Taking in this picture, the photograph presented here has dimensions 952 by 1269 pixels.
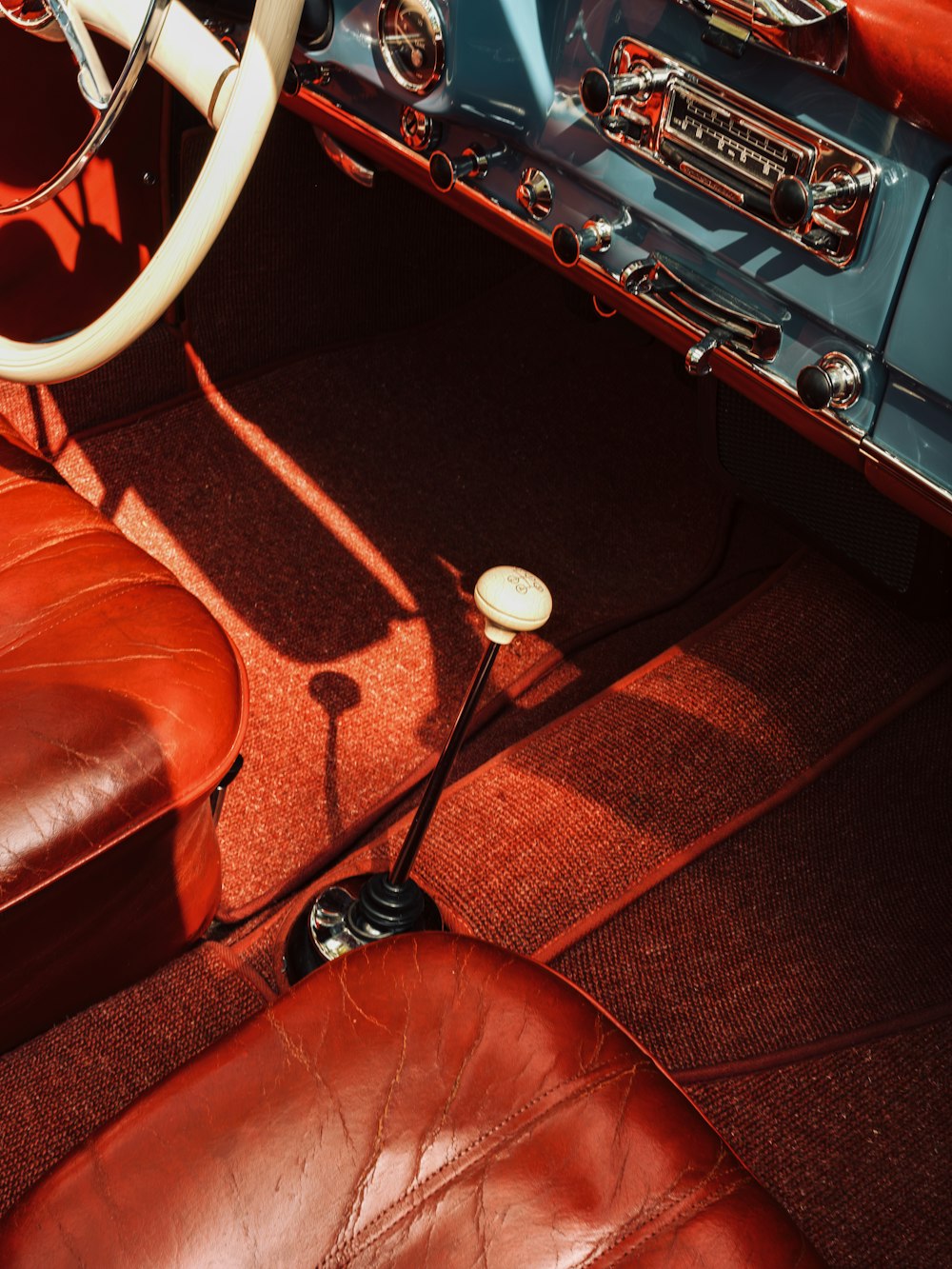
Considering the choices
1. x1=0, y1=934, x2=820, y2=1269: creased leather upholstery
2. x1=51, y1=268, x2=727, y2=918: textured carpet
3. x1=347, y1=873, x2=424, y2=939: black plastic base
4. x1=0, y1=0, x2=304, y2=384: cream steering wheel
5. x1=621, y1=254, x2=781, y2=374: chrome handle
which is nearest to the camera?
x1=0, y1=934, x2=820, y2=1269: creased leather upholstery

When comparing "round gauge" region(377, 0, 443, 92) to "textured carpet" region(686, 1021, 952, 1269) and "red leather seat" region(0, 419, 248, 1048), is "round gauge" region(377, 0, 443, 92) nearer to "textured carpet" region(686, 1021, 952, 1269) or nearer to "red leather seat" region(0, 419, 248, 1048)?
"red leather seat" region(0, 419, 248, 1048)

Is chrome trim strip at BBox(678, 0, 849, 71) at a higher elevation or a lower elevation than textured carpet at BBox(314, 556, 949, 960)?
higher

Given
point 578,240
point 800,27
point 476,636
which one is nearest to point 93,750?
point 578,240

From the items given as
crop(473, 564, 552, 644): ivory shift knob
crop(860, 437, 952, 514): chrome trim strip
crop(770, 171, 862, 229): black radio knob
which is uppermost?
crop(770, 171, 862, 229): black radio knob

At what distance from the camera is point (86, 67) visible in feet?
2.80

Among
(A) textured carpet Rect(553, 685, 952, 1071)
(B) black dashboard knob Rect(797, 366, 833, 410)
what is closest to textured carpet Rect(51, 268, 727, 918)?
(A) textured carpet Rect(553, 685, 952, 1071)

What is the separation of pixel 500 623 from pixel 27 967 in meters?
0.47

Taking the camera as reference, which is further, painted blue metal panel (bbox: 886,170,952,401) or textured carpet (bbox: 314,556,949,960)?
textured carpet (bbox: 314,556,949,960)

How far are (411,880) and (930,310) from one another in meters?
0.71

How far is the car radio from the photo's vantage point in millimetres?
766

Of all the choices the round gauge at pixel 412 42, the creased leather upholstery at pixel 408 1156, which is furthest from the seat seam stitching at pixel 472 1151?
the round gauge at pixel 412 42

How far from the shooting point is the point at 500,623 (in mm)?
929

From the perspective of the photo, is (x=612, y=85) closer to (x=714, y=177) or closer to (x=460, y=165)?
(x=714, y=177)

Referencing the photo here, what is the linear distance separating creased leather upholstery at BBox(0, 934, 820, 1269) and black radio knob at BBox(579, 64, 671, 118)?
0.64 meters
